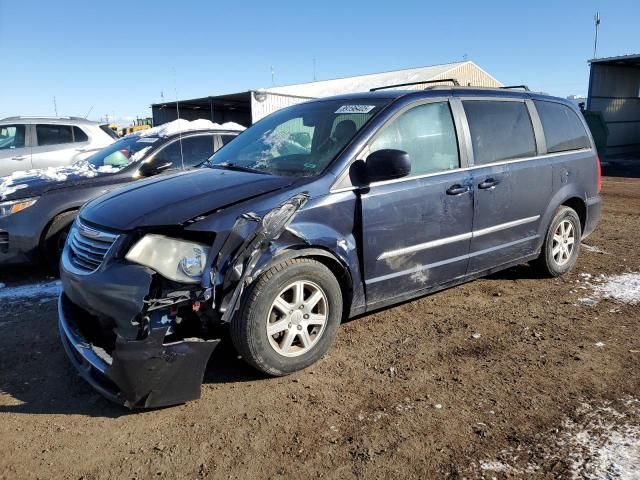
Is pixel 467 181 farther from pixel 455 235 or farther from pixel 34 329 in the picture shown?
pixel 34 329

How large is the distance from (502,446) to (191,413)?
1682 mm

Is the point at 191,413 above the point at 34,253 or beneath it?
beneath

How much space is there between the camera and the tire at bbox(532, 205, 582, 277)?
16.6 feet

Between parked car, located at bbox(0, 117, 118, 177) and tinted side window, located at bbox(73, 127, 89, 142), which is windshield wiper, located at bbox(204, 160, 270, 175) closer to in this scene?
parked car, located at bbox(0, 117, 118, 177)

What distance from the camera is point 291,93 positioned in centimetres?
3036

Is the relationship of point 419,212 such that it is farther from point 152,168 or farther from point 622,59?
point 622,59

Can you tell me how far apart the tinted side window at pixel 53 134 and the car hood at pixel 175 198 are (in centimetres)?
684

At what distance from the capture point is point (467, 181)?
161 inches

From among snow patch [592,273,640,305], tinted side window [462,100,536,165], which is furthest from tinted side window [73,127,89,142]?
snow patch [592,273,640,305]

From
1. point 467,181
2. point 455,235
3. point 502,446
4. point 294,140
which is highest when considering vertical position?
point 294,140

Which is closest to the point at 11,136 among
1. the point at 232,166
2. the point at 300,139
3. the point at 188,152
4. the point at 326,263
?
the point at 188,152

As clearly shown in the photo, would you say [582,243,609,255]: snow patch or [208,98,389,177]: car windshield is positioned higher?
[208,98,389,177]: car windshield

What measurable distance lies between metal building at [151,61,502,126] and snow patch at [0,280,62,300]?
15.4 meters

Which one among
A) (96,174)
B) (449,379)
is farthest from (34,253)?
(449,379)
